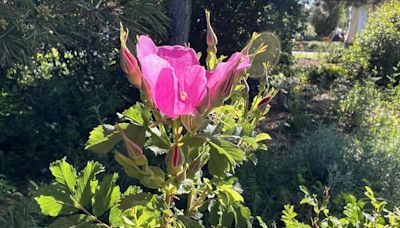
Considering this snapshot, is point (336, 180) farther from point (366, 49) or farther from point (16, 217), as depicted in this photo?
point (366, 49)

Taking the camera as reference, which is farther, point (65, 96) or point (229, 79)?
point (65, 96)

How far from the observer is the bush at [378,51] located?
789 centimetres

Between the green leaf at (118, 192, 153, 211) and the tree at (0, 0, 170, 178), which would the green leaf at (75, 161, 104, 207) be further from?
the tree at (0, 0, 170, 178)

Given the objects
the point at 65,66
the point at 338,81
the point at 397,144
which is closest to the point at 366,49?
the point at 338,81

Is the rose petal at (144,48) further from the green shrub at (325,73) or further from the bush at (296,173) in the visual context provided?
the green shrub at (325,73)

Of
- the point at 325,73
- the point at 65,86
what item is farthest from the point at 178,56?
the point at 325,73

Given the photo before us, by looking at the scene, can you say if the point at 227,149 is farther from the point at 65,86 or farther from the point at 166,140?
the point at 65,86

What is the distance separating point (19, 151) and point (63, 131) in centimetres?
40

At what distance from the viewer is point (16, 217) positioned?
2.52 meters

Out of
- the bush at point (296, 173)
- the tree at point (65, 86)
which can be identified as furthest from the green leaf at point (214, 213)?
the tree at point (65, 86)

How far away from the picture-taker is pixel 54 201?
0.95m

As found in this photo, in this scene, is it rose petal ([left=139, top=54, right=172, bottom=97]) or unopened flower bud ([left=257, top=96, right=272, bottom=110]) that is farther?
unopened flower bud ([left=257, top=96, right=272, bottom=110])

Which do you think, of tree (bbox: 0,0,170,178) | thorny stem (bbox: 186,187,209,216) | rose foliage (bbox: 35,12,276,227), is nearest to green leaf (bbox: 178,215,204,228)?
rose foliage (bbox: 35,12,276,227)

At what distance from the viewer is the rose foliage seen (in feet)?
2.62
